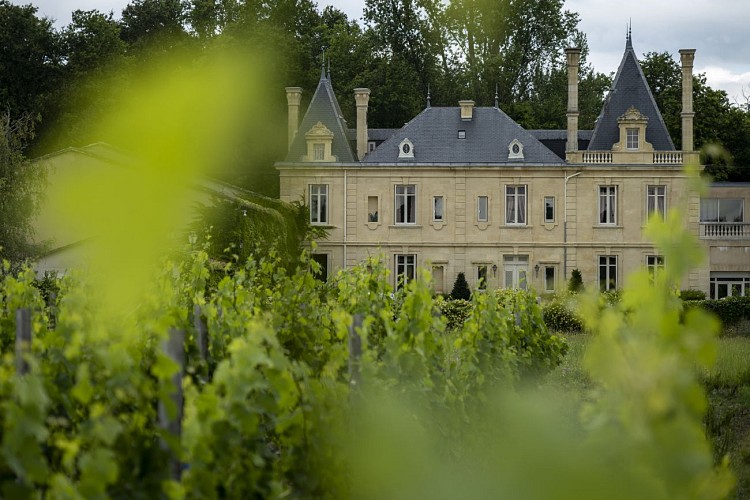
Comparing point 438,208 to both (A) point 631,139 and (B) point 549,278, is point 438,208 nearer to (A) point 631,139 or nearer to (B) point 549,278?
(B) point 549,278

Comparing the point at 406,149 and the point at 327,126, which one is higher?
Result: the point at 327,126

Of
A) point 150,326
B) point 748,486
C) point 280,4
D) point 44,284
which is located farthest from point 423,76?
point 150,326

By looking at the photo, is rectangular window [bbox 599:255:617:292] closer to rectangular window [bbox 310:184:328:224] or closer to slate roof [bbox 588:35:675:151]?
slate roof [bbox 588:35:675:151]

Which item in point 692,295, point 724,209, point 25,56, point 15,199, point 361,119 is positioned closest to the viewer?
point 15,199

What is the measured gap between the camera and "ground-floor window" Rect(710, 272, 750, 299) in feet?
115

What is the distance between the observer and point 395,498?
4.52m

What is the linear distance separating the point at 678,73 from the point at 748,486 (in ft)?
125

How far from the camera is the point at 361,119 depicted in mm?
35500

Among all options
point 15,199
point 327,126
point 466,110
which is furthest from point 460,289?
point 15,199

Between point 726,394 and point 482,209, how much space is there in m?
21.4

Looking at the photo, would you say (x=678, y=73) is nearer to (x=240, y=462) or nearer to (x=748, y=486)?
(x=748, y=486)

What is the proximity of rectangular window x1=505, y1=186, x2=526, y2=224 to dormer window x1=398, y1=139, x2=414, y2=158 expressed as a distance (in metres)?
3.50

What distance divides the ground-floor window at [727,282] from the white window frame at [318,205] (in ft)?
44.0

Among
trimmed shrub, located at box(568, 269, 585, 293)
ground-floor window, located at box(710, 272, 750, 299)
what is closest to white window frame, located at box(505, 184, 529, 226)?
trimmed shrub, located at box(568, 269, 585, 293)
